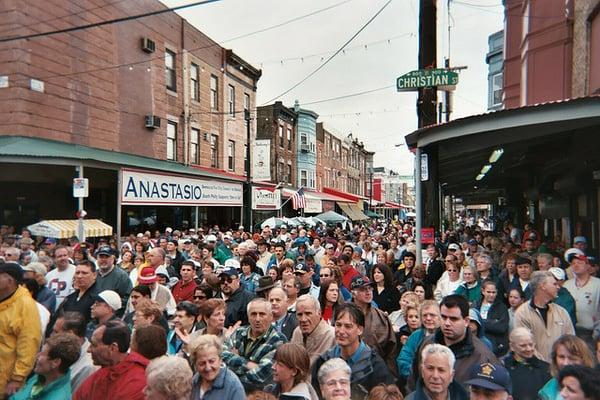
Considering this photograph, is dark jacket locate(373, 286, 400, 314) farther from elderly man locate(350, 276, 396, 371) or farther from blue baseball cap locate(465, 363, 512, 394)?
blue baseball cap locate(465, 363, 512, 394)

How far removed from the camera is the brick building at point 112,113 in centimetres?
1509

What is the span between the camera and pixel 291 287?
6.31m

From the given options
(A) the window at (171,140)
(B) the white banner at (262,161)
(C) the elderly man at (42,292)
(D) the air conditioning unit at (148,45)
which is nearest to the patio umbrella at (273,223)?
(B) the white banner at (262,161)

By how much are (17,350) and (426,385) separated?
3.61 meters

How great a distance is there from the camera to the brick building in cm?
1509

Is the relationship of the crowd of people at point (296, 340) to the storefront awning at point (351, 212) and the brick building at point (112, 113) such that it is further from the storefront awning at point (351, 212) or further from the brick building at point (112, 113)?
the storefront awning at point (351, 212)

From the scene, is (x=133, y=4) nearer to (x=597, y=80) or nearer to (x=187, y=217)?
(x=187, y=217)

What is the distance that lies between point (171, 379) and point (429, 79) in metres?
7.68

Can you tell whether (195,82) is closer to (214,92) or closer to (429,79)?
(214,92)

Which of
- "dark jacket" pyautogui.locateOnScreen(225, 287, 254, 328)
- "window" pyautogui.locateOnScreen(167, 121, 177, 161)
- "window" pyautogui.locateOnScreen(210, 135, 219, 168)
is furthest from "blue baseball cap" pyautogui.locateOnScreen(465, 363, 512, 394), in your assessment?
"window" pyautogui.locateOnScreen(210, 135, 219, 168)

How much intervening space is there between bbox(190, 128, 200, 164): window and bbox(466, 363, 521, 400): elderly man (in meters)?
22.9

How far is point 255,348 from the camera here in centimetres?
425

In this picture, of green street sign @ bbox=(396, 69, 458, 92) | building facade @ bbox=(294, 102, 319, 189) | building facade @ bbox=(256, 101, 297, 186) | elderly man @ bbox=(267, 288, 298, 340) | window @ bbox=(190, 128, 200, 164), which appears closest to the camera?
elderly man @ bbox=(267, 288, 298, 340)

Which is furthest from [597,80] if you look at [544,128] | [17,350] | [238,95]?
[238,95]
